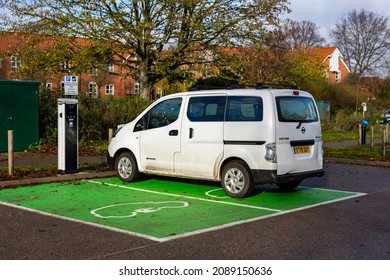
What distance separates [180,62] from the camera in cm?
2394

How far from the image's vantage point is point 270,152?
8398 mm

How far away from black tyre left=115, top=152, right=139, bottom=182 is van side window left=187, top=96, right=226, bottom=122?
5.82 ft

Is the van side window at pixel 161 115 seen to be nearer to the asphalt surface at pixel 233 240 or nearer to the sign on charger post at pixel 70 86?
the sign on charger post at pixel 70 86

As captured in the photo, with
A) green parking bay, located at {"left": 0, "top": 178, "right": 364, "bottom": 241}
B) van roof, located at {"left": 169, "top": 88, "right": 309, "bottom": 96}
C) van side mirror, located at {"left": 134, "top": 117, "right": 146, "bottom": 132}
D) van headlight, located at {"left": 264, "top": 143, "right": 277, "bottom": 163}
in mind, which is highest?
van roof, located at {"left": 169, "top": 88, "right": 309, "bottom": 96}

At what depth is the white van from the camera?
8.49m

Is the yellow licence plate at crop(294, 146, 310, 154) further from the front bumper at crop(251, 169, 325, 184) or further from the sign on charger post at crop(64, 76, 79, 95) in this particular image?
the sign on charger post at crop(64, 76, 79, 95)

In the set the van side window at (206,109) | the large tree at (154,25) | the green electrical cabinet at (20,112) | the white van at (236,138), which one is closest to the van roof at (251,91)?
the white van at (236,138)

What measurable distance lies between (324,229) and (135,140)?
4.79 meters

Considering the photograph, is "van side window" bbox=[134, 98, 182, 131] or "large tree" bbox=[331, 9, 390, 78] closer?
"van side window" bbox=[134, 98, 182, 131]

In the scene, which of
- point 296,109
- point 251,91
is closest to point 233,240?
point 251,91

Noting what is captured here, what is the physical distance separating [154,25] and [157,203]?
47.7 feet

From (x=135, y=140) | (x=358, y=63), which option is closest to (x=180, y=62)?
(x=135, y=140)

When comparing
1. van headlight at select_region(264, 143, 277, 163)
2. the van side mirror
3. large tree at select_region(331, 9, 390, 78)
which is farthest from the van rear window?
large tree at select_region(331, 9, 390, 78)

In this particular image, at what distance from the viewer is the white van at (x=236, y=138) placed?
27.9ft
